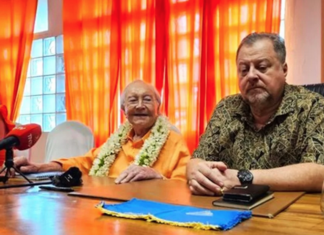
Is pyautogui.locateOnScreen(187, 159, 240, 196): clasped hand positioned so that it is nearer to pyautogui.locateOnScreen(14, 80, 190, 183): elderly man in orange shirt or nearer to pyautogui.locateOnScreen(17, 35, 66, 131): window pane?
pyautogui.locateOnScreen(14, 80, 190, 183): elderly man in orange shirt

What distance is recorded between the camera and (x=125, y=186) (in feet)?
4.65

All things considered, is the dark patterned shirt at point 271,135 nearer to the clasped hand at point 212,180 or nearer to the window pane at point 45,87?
the clasped hand at point 212,180

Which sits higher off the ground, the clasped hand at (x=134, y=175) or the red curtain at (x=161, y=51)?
the red curtain at (x=161, y=51)

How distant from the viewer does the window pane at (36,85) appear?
4980mm

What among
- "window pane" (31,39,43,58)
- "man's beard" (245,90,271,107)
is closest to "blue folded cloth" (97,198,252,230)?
"man's beard" (245,90,271,107)

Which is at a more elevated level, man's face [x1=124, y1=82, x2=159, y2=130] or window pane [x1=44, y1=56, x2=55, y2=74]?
window pane [x1=44, y1=56, x2=55, y2=74]

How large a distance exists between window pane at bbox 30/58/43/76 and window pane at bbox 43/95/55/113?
35 centimetres

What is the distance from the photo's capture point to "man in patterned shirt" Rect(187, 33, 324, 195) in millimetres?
1561

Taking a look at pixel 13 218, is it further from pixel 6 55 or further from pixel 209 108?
pixel 6 55

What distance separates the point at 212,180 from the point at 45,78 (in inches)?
161

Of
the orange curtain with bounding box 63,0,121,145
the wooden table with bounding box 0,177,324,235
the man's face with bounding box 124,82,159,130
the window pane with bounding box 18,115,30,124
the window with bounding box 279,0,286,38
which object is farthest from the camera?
the window pane with bounding box 18,115,30,124

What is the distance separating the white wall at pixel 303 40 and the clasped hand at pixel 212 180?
1.84 meters

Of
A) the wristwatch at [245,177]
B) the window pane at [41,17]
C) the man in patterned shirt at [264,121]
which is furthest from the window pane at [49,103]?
the wristwatch at [245,177]

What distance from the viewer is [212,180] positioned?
122 cm
